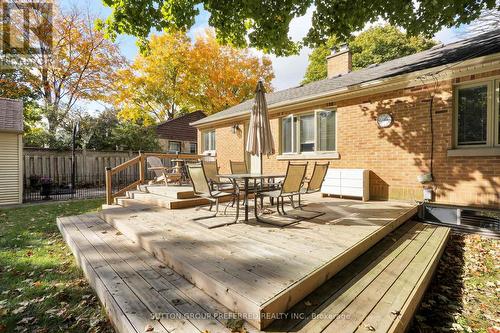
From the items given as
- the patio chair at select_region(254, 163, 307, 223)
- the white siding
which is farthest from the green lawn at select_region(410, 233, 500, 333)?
the white siding

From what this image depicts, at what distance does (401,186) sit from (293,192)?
11.9ft

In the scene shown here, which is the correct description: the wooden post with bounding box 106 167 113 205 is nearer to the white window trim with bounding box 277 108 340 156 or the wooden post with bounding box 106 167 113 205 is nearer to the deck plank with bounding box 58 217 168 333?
the deck plank with bounding box 58 217 168 333

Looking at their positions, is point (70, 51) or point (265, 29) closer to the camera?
point (265, 29)

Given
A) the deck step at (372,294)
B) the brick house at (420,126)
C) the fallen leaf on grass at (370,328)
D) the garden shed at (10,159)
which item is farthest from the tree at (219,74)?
the fallen leaf on grass at (370,328)

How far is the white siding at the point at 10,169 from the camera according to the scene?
9.91 metres

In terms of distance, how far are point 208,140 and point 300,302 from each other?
Result: 1220 cm

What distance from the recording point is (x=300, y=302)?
236 cm

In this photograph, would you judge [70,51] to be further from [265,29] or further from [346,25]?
[346,25]

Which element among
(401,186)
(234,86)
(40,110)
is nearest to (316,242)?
(401,186)

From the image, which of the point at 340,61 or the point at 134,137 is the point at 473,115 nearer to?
the point at 340,61

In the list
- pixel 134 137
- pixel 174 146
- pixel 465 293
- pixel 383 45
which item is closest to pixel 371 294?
pixel 465 293

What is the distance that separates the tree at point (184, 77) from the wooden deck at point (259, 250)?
731 inches

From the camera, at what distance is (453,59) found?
5785 millimetres

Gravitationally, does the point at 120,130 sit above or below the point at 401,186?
above
